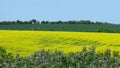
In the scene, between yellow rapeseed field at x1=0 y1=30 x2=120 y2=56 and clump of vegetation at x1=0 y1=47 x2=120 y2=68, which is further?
yellow rapeseed field at x1=0 y1=30 x2=120 y2=56

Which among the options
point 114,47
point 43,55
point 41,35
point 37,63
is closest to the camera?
point 37,63

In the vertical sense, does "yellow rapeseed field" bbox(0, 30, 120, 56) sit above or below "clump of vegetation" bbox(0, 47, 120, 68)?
below

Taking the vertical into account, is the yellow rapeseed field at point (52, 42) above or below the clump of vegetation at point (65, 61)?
below

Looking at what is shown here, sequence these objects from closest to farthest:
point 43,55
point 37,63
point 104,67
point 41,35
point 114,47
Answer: point 104,67, point 37,63, point 43,55, point 114,47, point 41,35

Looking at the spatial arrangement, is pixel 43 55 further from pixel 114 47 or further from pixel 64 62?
pixel 114 47

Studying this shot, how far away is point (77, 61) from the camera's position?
758cm

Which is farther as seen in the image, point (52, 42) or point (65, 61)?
point (52, 42)

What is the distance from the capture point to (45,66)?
23.3 ft

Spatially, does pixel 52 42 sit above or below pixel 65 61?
below

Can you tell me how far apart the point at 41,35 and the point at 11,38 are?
55.7 inches

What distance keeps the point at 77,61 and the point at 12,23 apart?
38.7 m

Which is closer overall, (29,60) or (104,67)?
(104,67)

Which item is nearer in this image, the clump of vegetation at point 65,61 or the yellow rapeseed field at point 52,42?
the clump of vegetation at point 65,61

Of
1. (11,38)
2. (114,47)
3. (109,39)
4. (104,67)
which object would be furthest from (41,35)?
(104,67)
